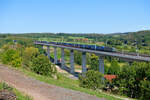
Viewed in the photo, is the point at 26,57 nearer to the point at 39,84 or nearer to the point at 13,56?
the point at 13,56

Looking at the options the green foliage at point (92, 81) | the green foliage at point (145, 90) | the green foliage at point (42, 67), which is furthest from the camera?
the green foliage at point (42, 67)

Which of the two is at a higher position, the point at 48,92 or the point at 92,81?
the point at 48,92

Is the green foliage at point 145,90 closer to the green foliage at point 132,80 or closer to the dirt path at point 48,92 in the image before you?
the green foliage at point 132,80

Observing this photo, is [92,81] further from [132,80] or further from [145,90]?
[145,90]

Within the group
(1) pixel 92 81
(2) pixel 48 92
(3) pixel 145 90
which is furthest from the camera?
(1) pixel 92 81

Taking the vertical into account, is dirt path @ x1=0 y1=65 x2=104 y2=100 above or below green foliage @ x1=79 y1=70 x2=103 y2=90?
above

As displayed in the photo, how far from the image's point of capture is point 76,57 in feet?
310

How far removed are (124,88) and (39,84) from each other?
45.5ft

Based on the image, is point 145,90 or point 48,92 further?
point 145,90

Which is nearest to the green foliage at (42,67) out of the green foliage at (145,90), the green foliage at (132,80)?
the green foliage at (132,80)

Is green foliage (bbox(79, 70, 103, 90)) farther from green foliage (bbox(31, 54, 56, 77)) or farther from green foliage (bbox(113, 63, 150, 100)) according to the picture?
green foliage (bbox(31, 54, 56, 77))

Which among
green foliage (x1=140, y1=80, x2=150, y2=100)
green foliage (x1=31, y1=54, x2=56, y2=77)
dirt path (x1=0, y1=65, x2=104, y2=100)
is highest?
dirt path (x1=0, y1=65, x2=104, y2=100)

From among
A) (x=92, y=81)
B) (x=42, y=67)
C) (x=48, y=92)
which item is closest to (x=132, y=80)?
(x=92, y=81)

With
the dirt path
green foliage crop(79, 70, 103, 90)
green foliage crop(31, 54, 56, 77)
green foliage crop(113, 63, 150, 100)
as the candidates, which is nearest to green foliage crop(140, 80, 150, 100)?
green foliage crop(113, 63, 150, 100)
